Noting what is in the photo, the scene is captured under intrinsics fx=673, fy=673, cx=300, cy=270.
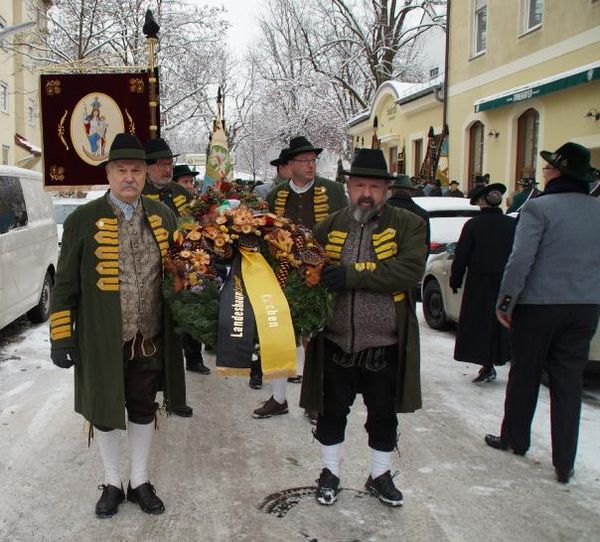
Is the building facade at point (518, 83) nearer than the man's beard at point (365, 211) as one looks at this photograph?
No

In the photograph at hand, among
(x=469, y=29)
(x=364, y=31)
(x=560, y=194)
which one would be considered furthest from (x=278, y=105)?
(x=560, y=194)

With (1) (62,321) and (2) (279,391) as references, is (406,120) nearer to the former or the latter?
(2) (279,391)

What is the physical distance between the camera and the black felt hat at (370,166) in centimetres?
359

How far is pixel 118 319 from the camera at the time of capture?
3459 millimetres

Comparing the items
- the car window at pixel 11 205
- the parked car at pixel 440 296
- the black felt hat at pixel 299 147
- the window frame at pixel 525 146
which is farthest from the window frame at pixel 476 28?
the black felt hat at pixel 299 147

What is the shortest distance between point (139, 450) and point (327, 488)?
1075mm

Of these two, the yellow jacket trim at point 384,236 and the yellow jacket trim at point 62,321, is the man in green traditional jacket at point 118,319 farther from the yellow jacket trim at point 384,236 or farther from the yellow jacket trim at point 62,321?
the yellow jacket trim at point 384,236

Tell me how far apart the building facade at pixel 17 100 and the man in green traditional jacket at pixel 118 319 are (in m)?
22.7

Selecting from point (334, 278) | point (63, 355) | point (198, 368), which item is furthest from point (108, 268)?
point (198, 368)

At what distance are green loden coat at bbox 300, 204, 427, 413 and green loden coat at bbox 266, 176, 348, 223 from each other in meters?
1.60

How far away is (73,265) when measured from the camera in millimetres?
3445

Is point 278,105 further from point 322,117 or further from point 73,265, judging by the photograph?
point 73,265

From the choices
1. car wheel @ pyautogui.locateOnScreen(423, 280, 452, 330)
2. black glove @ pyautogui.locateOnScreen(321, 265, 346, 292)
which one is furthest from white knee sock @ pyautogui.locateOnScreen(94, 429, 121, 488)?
car wheel @ pyautogui.locateOnScreen(423, 280, 452, 330)

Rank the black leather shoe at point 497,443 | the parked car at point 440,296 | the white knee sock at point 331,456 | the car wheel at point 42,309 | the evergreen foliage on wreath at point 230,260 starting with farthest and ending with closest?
the car wheel at point 42,309
the parked car at point 440,296
the black leather shoe at point 497,443
the white knee sock at point 331,456
the evergreen foliage on wreath at point 230,260
